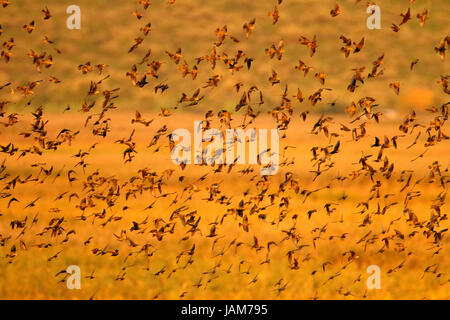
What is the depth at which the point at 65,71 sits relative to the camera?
4450 cm

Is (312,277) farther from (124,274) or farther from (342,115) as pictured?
(342,115)

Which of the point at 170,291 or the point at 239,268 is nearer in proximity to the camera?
the point at 170,291

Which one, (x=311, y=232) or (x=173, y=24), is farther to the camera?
(x=173, y=24)

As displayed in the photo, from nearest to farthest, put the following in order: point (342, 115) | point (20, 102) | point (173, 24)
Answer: point (342, 115), point (20, 102), point (173, 24)

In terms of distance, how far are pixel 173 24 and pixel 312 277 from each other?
42606 mm

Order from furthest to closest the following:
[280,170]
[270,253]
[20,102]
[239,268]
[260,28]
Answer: [260,28], [20,102], [280,170], [270,253], [239,268]

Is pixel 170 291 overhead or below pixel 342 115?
below

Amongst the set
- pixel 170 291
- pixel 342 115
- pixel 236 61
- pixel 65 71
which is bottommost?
pixel 170 291

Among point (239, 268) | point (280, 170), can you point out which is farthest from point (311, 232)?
point (280, 170)

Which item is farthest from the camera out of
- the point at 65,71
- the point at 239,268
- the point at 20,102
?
the point at 65,71

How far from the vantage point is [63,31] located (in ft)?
159

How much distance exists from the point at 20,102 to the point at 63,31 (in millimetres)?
13822

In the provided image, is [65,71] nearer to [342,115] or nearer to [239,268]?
[342,115]

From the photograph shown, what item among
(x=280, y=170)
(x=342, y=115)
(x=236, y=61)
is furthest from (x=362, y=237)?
(x=342, y=115)
